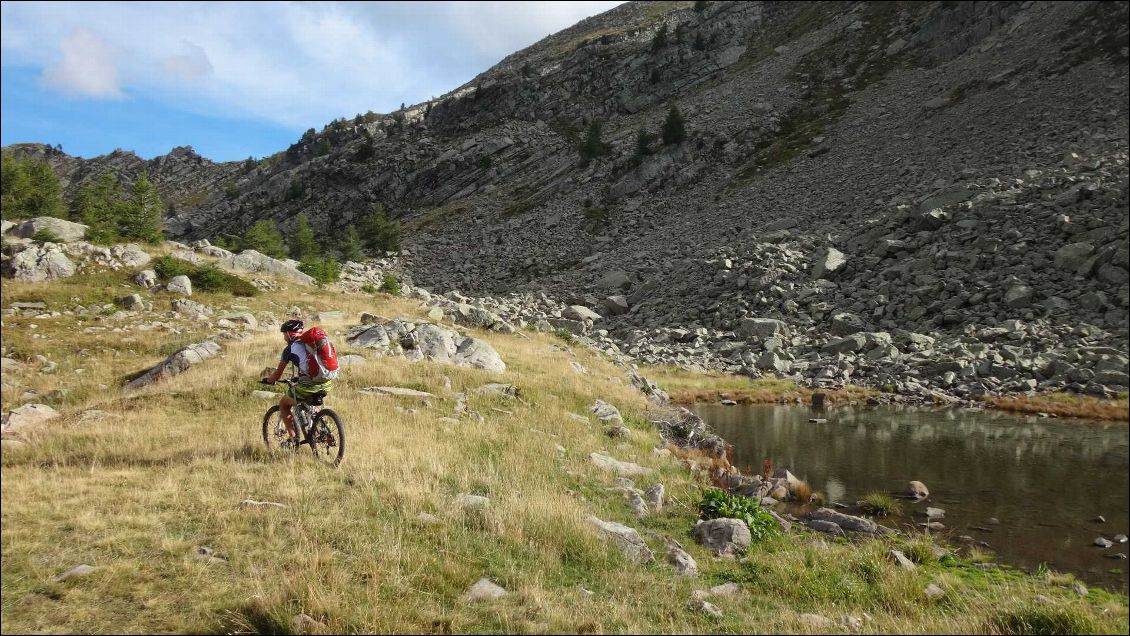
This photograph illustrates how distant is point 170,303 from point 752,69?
78331 mm

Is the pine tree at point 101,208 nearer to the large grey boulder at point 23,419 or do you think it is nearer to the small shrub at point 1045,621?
the large grey boulder at point 23,419

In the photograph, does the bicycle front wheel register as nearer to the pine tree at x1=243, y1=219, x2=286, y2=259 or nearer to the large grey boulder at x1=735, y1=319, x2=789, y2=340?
the large grey boulder at x1=735, y1=319, x2=789, y2=340

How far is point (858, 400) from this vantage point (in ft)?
80.0

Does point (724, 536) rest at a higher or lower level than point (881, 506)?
higher

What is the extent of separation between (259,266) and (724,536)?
32316 mm

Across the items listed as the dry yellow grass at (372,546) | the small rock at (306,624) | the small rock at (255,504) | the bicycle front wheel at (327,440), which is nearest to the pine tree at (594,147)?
the dry yellow grass at (372,546)

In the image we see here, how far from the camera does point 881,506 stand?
462 inches

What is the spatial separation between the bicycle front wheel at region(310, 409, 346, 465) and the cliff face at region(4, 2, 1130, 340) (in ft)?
97.2

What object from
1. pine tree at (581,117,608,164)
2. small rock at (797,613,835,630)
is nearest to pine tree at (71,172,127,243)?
small rock at (797,613,835,630)

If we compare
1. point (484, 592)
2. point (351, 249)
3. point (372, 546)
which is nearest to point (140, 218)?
point (351, 249)

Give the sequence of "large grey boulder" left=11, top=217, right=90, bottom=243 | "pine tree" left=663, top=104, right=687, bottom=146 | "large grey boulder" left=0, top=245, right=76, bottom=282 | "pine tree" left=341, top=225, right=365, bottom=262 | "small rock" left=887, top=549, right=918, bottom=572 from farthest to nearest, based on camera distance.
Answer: "pine tree" left=663, top=104, right=687, bottom=146 < "pine tree" left=341, top=225, right=365, bottom=262 < "large grey boulder" left=11, top=217, right=90, bottom=243 < "large grey boulder" left=0, top=245, right=76, bottom=282 < "small rock" left=887, top=549, right=918, bottom=572

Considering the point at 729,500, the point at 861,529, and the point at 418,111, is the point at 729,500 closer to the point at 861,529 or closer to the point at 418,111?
the point at 861,529

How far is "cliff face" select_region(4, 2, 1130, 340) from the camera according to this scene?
3127 cm

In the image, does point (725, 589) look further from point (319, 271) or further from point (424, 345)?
point (319, 271)
